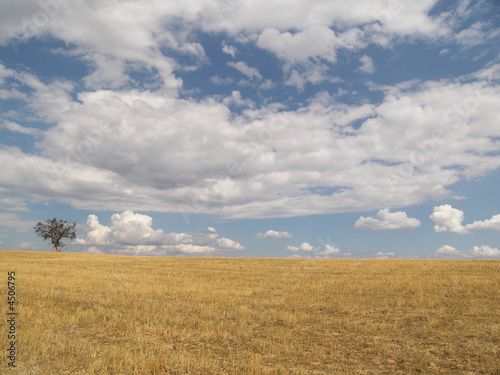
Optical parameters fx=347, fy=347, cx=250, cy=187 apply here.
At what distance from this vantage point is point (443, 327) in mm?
14414

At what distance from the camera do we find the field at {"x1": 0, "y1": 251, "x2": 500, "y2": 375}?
993 cm

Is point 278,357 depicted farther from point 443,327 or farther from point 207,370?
point 443,327

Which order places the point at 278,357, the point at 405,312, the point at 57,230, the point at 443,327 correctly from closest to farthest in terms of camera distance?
the point at 278,357, the point at 443,327, the point at 405,312, the point at 57,230

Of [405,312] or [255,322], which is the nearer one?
[255,322]

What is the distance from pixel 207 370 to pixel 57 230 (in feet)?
314

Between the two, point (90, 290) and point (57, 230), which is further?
point (57, 230)

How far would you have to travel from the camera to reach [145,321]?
49.1 feet

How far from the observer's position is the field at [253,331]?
9.93m

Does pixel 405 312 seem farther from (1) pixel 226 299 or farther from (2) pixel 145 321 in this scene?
(2) pixel 145 321

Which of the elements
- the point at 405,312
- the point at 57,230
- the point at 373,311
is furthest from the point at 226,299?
the point at 57,230

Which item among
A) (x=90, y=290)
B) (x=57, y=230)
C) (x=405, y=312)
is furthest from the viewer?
(x=57, y=230)

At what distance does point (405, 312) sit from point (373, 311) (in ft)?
5.00

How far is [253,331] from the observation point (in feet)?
45.2

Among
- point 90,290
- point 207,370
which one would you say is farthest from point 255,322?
point 90,290
